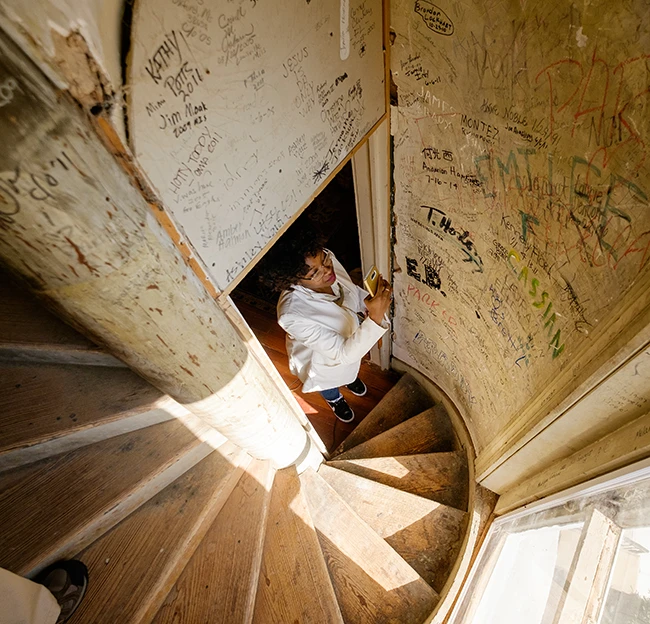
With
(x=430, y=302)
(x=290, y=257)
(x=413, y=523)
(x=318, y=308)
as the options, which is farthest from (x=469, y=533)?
(x=290, y=257)

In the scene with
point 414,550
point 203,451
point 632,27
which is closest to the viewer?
point 632,27

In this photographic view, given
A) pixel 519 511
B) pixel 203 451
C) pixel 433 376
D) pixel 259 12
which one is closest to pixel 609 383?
pixel 519 511

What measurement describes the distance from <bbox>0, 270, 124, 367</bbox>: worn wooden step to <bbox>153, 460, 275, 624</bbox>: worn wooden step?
1004 mm

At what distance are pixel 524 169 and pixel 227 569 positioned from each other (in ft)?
6.73

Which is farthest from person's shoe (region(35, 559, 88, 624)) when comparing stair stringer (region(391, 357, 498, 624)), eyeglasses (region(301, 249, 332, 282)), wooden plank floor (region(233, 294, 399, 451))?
wooden plank floor (region(233, 294, 399, 451))

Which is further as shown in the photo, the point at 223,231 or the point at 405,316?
the point at 405,316

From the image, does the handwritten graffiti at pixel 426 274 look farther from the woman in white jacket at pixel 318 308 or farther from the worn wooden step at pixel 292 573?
the worn wooden step at pixel 292 573

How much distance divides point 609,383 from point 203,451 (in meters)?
1.73

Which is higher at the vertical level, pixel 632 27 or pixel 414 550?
pixel 632 27

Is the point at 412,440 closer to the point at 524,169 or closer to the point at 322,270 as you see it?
the point at 322,270

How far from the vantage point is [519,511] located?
6.34ft

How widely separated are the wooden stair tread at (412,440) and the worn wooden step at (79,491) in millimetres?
1513

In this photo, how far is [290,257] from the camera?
188cm

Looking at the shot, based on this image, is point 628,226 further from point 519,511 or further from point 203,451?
point 203,451
